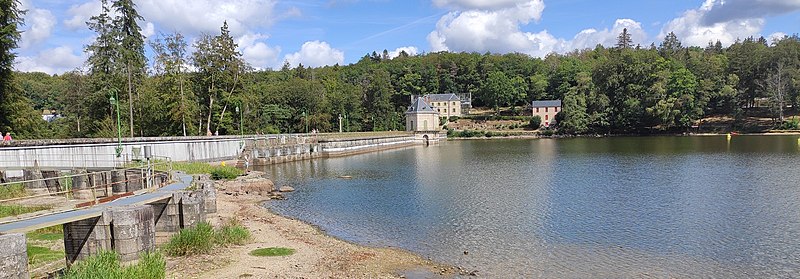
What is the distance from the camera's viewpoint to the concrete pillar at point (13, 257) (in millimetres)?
10398

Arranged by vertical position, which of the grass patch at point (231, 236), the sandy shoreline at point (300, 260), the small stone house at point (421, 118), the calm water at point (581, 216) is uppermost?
the small stone house at point (421, 118)

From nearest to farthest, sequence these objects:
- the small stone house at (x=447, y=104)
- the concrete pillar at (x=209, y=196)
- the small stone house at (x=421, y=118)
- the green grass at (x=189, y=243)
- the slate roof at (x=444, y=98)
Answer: the green grass at (x=189, y=243) < the concrete pillar at (x=209, y=196) < the small stone house at (x=421, y=118) < the small stone house at (x=447, y=104) < the slate roof at (x=444, y=98)

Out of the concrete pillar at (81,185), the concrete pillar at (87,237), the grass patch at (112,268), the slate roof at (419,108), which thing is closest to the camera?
the grass patch at (112,268)

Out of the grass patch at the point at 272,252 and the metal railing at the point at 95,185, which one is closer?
the grass patch at the point at 272,252

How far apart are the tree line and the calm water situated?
17826 mm

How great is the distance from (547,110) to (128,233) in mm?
119848

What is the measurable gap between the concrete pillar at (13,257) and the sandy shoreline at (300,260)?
3.44m

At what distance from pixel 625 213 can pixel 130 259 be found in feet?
73.1

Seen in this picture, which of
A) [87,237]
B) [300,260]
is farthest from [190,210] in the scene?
[300,260]

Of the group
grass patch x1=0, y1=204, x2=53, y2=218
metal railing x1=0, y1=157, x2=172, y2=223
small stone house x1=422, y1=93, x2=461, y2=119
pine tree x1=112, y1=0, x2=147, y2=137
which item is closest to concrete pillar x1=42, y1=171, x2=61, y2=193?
metal railing x1=0, y1=157, x2=172, y2=223

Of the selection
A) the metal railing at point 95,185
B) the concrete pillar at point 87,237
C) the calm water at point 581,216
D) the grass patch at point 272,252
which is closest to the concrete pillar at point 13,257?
the concrete pillar at point 87,237

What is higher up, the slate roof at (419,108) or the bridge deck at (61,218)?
the slate roof at (419,108)

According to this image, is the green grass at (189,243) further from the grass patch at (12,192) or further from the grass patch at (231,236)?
the grass patch at (12,192)

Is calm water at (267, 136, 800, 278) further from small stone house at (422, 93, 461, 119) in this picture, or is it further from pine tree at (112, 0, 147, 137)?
small stone house at (422, 93, 461, 119)
